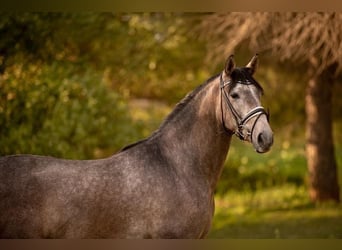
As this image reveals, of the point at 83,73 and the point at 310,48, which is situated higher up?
the point at 310,48

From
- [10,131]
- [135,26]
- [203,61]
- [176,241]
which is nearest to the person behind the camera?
[176,241]

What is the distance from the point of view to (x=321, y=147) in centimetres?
744

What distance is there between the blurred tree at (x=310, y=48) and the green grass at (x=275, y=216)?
0.41 meters

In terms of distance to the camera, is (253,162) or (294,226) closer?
(294,226)

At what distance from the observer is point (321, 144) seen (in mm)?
7445

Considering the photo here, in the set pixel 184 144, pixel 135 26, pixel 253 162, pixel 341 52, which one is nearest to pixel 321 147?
pixel 253 162

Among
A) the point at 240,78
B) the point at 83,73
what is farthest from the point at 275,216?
the point at 240,78

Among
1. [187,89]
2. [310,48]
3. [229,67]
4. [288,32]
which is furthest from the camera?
[187,89]

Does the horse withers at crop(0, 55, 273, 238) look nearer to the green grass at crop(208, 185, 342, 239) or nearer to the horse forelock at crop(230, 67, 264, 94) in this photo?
the horse forelock at crop(230, 67, 264, 94)

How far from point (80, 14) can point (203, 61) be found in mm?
1804

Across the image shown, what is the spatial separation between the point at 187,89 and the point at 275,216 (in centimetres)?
210

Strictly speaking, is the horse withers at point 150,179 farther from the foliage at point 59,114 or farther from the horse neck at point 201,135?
the foliage at point 59,114

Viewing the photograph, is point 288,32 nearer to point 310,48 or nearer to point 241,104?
point 310,48

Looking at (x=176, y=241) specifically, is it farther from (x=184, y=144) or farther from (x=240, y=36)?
(x=240, y=36)
